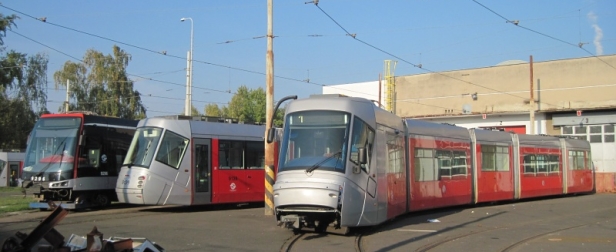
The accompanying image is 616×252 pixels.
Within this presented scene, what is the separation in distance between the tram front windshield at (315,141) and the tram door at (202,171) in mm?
6938

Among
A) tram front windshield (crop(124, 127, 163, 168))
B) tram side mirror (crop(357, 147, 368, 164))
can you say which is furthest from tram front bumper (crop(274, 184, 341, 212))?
tram front windshield (crop(124, 127, 163, 168))

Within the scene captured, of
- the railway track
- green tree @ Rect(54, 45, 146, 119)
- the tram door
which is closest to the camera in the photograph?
the railway track

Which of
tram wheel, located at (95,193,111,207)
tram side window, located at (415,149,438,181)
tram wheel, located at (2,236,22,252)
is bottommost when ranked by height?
tram wheel, located at (95,193,111,207)

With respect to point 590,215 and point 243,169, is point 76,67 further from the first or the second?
point 590,215

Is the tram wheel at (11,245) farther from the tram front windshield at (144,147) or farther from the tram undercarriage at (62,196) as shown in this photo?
the tram undercarriage at (62,196)

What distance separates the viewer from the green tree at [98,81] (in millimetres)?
58125

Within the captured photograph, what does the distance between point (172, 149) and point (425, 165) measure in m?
7.94

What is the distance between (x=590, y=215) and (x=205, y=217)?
42.3 feet

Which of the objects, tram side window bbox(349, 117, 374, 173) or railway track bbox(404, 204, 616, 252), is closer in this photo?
railway track bbox(404, 204, 616, 252)

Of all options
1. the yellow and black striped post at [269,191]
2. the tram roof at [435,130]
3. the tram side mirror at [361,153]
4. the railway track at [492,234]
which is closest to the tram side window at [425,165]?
the tram roof at [435,130]

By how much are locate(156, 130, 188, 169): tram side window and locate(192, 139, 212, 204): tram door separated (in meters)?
0.49

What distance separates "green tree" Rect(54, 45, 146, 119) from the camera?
5812 centimetres

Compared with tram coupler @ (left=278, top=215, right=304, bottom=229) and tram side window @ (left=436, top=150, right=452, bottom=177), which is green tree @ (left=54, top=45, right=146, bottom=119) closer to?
tram side window @ (left=436, top=150, right=452, bottom=177)

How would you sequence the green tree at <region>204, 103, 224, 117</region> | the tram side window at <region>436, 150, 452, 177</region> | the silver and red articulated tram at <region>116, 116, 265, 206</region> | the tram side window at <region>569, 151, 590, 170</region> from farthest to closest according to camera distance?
the green tree at <region>204, 103, 224, 117</region>, the tram side window at <region>569, 151, 590, 170</region>, the tram side window at <region>436, 150, 452, 177</region>, the silver and red articulated tram at <region>116, 116, 265, 206</region>
